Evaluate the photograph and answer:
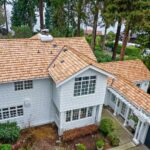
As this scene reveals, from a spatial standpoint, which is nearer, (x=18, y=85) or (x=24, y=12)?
(x=18, y=85)

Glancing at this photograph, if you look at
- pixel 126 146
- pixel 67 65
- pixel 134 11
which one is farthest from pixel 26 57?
pixel 134 11

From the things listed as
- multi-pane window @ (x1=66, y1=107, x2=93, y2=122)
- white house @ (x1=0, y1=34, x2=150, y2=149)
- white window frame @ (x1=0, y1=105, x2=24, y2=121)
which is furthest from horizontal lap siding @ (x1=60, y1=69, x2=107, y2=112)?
white window frame @ (x1=0, y1=105, x2=24, y2=121)

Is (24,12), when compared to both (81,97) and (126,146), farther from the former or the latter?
(126,146)

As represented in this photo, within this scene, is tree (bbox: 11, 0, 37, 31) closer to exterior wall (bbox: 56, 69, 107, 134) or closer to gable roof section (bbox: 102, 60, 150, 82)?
gable roof section (bbox: 102, 60, 150, 82)

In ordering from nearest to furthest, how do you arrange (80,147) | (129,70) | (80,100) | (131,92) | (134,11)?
1. (80,147)
2. (80,100)
3. (131,92)
4. (129,70)
5. (134,11)

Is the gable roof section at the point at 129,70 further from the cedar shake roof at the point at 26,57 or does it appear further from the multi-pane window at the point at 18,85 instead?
the multi-pane window at the point at 18,85

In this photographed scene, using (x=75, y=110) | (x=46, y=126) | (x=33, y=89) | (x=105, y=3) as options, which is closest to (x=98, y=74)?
(x=75, y=110)

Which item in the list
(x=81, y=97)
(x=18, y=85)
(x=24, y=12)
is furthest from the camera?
(x=24, y=12)
